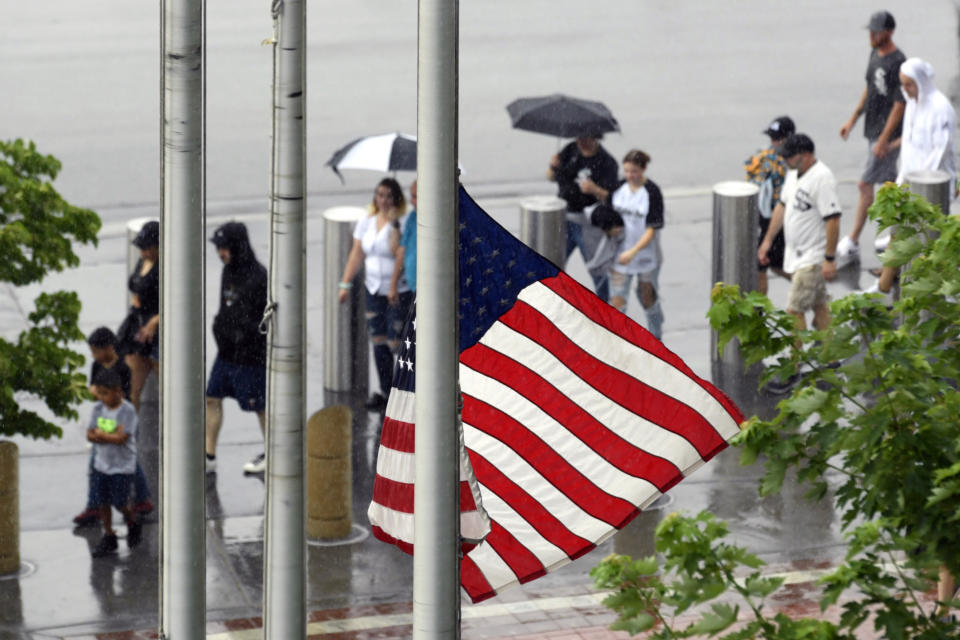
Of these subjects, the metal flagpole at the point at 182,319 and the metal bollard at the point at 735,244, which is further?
the metal bollard at the point at 735,244

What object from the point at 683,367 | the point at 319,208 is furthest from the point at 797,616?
the point at 319,208

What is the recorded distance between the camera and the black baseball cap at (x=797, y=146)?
14.7m

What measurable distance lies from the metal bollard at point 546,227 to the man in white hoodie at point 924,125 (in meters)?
3.16

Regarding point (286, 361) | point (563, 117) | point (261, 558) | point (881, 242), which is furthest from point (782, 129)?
point (286, 361)

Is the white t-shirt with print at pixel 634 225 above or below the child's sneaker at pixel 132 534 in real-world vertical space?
above

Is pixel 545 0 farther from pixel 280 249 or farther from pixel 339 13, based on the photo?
pixel 280 249

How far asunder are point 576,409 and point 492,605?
Result: 11.9ft

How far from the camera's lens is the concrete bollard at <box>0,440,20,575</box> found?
456 inches

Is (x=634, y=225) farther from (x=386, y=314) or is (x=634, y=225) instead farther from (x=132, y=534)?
(x=132, y=534)

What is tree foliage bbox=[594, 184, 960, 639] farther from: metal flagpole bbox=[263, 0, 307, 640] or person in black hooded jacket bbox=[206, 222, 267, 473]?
person in black hooded jacket bbox=[206, 222, 267, 473]

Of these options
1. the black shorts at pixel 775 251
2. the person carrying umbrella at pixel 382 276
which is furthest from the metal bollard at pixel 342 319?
the black shorts at pixel 775 251

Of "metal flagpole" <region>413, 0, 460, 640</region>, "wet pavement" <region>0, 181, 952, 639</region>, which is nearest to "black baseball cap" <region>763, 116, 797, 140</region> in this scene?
"wet pavement" <region>0, 181, 952, 639</region>

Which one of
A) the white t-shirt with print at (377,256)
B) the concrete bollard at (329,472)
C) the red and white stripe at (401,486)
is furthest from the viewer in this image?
the white t-shirt with print at (377,256)

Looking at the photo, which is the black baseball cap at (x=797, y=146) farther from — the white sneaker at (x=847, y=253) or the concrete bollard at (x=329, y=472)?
the concrete bollard at (x=329, y=472)
